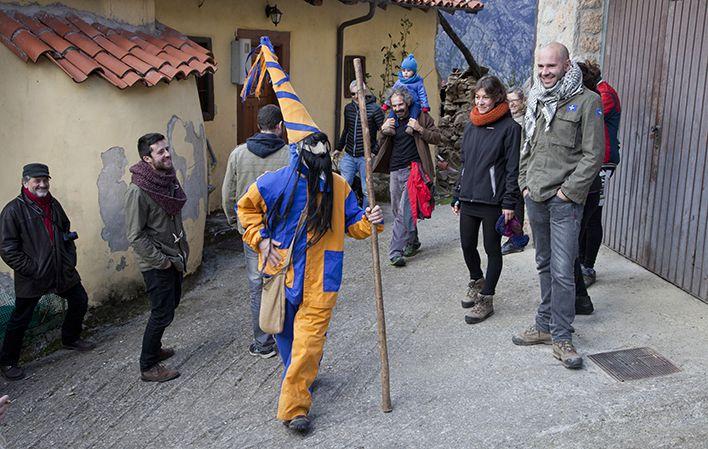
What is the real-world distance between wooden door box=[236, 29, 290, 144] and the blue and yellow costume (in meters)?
5.85

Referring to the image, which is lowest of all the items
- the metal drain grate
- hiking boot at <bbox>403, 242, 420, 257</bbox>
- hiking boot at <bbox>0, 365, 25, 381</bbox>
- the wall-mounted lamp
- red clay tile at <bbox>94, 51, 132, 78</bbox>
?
hiking boot at <bbox>0, 365, 25, 381</bbox>

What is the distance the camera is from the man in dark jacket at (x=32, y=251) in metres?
5.11

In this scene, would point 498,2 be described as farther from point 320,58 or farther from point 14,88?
point 14,88

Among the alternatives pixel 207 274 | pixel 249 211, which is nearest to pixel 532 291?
pixel 249 211

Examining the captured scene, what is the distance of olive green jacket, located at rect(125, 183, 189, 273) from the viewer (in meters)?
4.86

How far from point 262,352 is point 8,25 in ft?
11.0

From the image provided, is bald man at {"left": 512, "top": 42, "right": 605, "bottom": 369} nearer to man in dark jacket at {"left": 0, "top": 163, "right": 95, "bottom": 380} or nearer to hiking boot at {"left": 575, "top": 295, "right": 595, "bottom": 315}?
hiking boot at {"left": 575, "top": 295, "right": 595, "bottom": 315}

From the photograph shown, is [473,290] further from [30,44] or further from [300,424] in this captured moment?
[30,44]

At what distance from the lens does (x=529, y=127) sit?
4.73 m

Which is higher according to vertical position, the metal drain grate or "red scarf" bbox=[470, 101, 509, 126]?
"red scarf" bbox=[470, 101, 509, 126]

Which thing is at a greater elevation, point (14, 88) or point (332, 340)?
point (14, 88)

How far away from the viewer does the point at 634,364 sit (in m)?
4.66

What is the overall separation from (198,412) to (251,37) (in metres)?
6.42

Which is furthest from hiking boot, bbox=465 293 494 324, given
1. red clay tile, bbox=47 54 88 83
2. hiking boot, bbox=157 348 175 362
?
red clay tile, bbox=47 54 88 83
